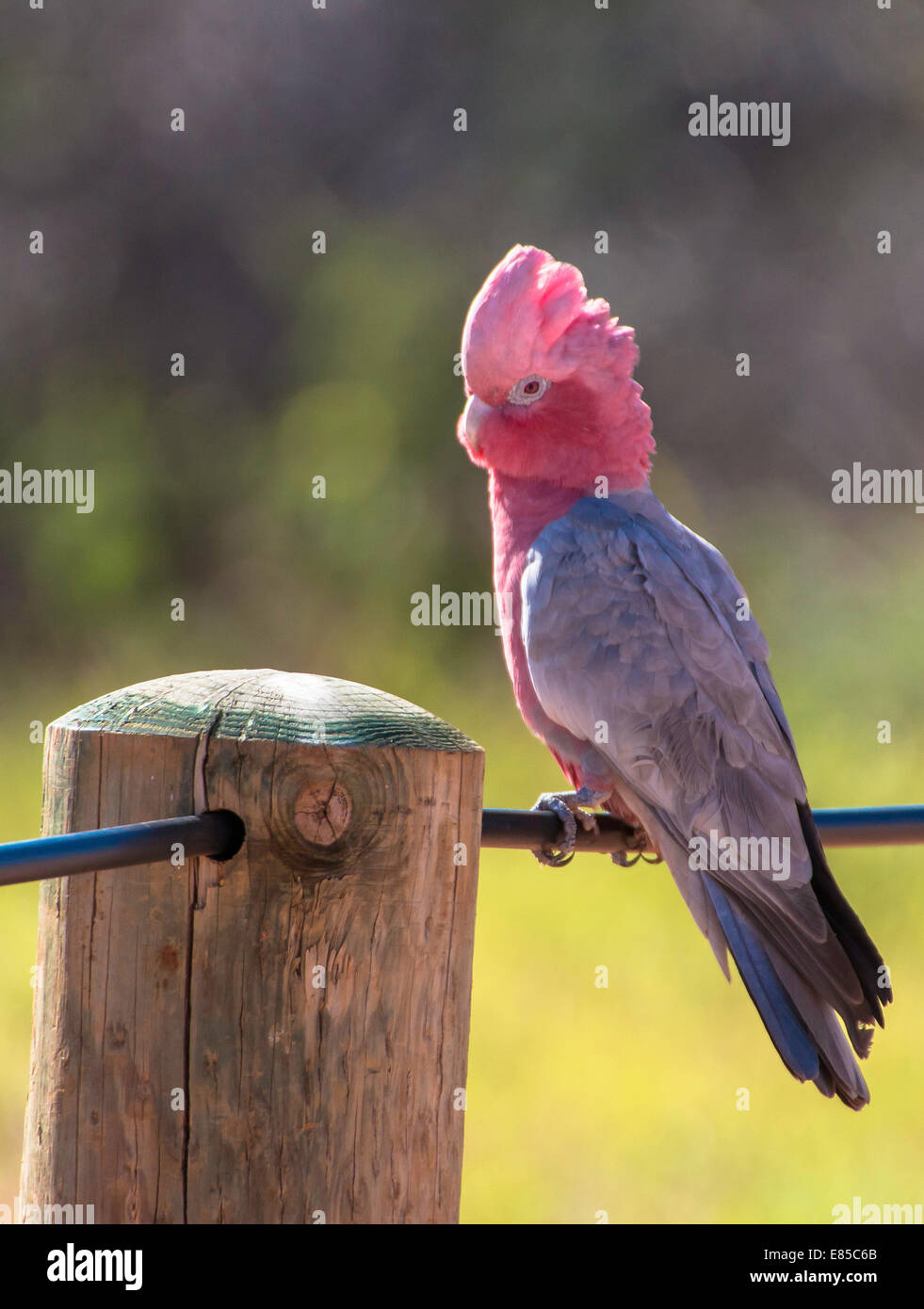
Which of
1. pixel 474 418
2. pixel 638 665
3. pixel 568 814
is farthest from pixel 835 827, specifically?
pixel 474 418

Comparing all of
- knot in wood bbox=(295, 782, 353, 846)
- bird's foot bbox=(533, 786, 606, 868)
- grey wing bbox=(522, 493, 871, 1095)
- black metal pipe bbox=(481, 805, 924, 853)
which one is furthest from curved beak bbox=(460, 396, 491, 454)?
knot in wood bbox=(295, 782, 353, 846)

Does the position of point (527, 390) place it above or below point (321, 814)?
above

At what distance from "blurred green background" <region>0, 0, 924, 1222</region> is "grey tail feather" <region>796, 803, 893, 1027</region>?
395 cm

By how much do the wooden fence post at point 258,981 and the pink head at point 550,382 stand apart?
6.67 ft

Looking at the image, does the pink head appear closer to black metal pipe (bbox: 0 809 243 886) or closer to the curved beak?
the curved beak

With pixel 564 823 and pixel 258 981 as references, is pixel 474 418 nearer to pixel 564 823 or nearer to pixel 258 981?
pixel 564 823

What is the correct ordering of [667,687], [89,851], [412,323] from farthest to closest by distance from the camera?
[412,323]
[667,687]
[89,851]

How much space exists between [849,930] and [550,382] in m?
1.64

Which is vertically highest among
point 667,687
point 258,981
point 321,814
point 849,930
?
point 667,687

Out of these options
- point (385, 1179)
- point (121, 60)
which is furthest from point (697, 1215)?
point (121, 60)

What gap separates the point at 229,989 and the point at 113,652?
816 cm

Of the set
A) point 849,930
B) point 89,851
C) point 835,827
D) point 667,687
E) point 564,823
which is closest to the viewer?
point 89,851

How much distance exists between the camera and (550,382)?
148 inches

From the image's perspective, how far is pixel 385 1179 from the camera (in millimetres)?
1825
